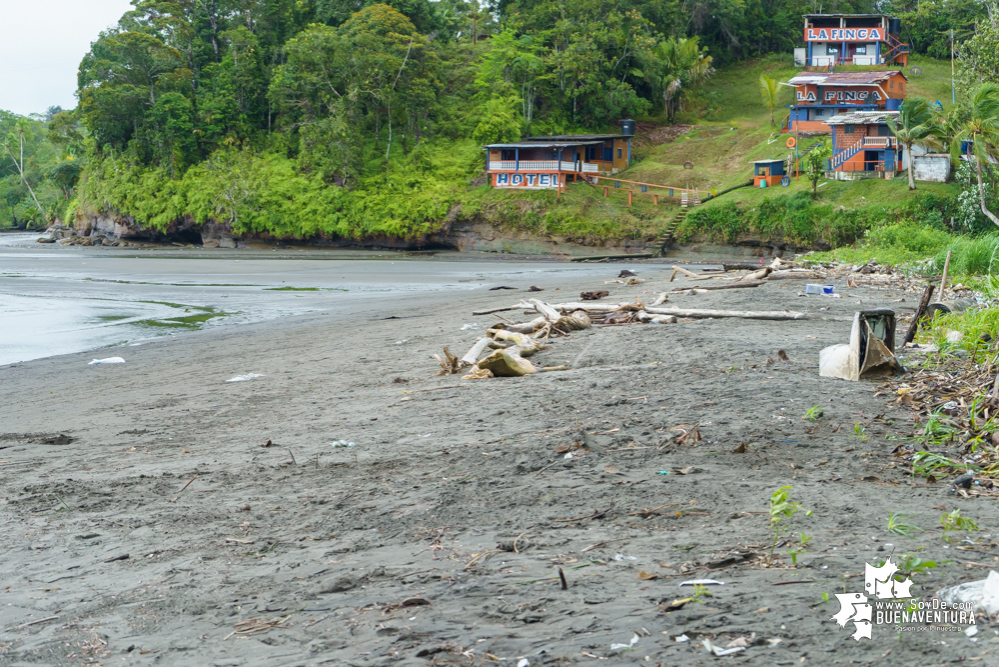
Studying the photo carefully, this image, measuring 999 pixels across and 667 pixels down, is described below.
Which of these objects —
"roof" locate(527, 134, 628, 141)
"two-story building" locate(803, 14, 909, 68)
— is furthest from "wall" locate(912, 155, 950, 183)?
"two-story building" locate(803, 14, 909, 68)

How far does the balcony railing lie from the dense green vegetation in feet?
5.61

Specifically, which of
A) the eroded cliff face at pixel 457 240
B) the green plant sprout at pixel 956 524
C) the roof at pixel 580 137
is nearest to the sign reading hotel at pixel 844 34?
the roof at pixel 580 137

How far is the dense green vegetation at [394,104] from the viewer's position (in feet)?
167

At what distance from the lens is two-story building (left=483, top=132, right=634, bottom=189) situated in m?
48.2

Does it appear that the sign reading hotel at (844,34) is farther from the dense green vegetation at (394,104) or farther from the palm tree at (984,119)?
the palm tree at (984,119)

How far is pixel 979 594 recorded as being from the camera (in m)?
3.23

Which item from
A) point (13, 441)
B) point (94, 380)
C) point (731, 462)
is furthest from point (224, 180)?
point (731, 462)

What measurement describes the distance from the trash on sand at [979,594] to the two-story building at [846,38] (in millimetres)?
62217

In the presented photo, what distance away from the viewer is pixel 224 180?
54.2m

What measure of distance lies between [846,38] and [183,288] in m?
50.5

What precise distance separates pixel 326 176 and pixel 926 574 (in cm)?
5221

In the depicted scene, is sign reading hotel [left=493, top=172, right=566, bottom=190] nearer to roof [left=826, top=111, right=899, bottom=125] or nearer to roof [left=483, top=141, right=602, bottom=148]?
roof [left=483, top=141, right=602, bottom=148]

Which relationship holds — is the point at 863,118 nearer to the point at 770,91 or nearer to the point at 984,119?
the point at 770,91

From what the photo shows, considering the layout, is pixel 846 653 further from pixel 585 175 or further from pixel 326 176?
pixel 326 176
